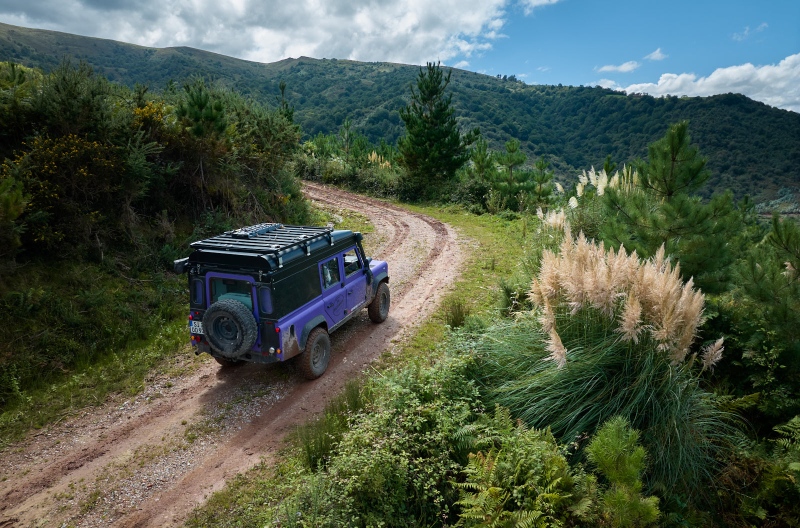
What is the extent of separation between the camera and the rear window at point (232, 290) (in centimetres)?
662

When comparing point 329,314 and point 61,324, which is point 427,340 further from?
→ point 61,324

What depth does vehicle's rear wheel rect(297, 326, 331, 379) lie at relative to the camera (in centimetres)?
716

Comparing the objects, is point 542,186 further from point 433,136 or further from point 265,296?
point 265,296

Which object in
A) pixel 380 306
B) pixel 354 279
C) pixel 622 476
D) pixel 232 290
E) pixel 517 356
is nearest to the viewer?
pixel 622 476

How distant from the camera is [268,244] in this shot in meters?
6.87

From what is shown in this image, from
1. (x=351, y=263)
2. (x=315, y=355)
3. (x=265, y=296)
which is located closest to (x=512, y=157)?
(x=351, y=263)

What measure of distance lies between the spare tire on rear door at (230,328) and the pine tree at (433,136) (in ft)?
59.2

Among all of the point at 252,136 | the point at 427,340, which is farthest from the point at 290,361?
the point at 252,136

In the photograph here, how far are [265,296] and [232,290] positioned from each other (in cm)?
71

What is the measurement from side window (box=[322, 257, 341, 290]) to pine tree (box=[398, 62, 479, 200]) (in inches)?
628

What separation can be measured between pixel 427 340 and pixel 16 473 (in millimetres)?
6452

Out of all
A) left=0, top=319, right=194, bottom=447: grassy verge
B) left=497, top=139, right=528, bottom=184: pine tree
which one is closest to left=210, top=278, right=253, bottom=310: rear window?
left=0, top=319, right=194, bottom=447: grassy verge

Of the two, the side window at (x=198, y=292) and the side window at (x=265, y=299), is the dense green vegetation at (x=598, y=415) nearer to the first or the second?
the side window at (x=265, y=299)

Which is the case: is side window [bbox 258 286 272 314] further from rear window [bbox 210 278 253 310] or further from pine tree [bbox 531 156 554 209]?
pine tree [bbox 531 156 554 209]
